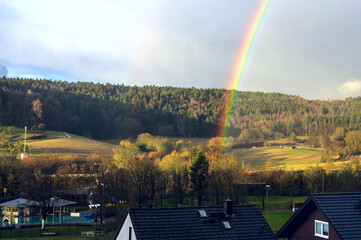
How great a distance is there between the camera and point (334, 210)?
16.1 metres

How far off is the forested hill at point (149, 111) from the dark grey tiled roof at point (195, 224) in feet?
349

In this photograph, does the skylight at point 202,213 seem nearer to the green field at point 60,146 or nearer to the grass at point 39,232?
the grass at point 39,232

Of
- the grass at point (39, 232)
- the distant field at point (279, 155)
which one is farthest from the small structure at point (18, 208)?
the distant field at point (279, 155)

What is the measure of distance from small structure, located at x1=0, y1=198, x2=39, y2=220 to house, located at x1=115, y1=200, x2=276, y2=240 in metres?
31.8

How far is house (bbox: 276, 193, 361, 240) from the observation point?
1550 centimetres

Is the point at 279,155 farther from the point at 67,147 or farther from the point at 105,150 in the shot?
the point at 67,147

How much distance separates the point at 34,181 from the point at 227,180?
25083 mm

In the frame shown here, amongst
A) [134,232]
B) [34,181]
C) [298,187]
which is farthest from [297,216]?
[298,187]

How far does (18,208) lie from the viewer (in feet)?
161

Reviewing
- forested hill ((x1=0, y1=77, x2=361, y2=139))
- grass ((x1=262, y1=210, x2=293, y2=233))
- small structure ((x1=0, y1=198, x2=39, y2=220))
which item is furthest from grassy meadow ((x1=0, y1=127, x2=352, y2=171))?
grass ((x1=262, y1=210, x2=293, y2=233))

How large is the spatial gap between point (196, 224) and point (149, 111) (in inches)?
5375

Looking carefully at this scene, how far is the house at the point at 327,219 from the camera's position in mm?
15500

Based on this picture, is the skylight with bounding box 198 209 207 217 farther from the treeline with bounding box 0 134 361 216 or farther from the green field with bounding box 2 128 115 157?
the green field with bounding box 2 128 115 157

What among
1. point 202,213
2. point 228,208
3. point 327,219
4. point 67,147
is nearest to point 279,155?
point 67,147
